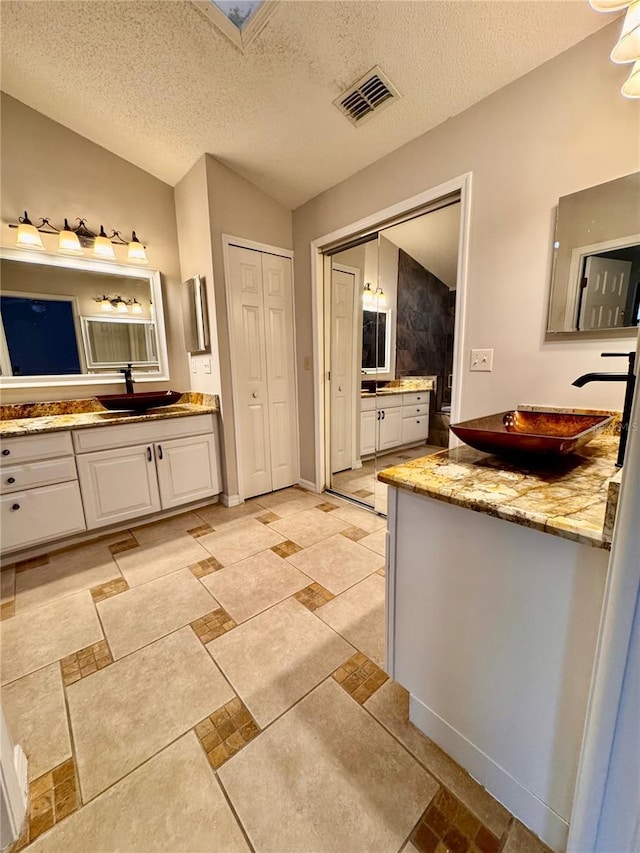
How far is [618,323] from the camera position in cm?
135

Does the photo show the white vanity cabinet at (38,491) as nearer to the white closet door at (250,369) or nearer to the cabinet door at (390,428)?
the white closet door at (250,369)

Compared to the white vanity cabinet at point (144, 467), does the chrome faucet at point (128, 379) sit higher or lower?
higher

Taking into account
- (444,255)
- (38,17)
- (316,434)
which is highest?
(38,17)

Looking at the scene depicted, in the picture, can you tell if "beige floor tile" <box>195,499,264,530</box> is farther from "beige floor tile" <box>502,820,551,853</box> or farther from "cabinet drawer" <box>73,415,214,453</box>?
"beige floor tile" <box>502,820,551,853</box>

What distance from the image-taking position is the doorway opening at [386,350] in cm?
287

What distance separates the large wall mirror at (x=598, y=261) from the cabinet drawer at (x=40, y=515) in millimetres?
2859

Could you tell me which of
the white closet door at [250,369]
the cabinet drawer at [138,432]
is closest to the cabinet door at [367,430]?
the white closet door at [250,369]

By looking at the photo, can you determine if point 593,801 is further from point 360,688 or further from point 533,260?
point 533,260

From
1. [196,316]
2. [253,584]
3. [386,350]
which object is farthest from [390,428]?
[253,584]

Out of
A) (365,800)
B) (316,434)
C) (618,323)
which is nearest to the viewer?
(365,800)

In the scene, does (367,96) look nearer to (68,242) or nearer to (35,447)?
(68,242)

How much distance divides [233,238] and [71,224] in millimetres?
1125

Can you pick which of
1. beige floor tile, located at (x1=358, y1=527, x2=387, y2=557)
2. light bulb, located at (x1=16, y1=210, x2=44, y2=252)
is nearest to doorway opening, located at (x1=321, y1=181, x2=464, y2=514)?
beige floor tile, located at (x1=358, y1=527, x2=387, y2=557)

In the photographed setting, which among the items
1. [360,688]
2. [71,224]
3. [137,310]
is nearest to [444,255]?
[137,310]
